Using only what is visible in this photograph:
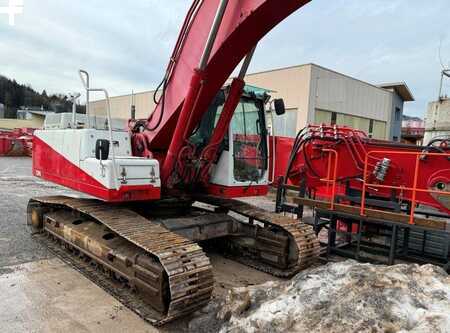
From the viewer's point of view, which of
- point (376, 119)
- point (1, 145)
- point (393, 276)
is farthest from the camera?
point (376, 119)

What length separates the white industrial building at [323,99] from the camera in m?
20.4

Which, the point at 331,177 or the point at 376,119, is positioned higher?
the point at 376,119

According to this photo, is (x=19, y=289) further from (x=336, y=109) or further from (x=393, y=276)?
(x=336, y=109)

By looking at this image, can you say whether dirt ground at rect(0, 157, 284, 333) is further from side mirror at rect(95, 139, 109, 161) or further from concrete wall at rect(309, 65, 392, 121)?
concrete wall at rect(309, 65, 392, 121)

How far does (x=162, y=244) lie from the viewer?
3754 millimetres

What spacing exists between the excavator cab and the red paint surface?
96 cm

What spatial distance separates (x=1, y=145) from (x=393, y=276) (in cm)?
2364

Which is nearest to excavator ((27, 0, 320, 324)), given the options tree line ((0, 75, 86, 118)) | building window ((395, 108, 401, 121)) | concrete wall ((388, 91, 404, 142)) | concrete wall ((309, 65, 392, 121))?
concrete wall ((309, 65, 392, 121))

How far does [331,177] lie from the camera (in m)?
6.10

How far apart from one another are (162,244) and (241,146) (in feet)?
6.45

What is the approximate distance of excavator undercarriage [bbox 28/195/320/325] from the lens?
11.8 ft

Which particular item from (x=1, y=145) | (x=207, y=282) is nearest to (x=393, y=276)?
(x=207, y=282)

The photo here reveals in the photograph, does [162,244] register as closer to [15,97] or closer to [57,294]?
[57,294]

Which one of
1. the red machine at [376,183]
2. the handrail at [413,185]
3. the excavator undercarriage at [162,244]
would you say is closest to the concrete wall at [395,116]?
the red machine at [376,183]
